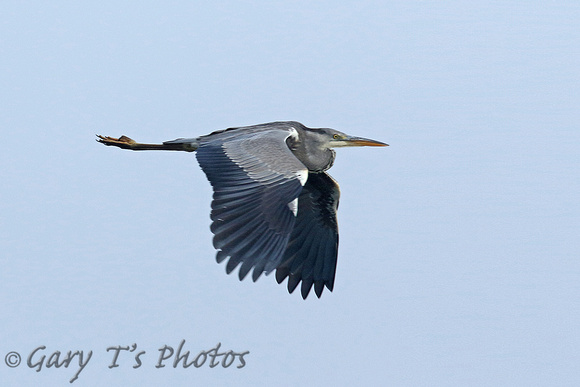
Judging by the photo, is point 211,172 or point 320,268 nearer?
point 211,172

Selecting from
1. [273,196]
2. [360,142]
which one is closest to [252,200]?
[273,196]

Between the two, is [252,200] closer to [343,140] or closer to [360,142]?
[343,140]

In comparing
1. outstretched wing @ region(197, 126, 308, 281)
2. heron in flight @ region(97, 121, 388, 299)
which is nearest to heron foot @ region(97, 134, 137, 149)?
heron in flight @ region(97, 121, 388, 299)

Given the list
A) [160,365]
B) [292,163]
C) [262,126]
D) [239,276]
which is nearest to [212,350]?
[160,365]

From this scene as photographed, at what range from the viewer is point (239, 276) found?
Answer: 22.6 ft

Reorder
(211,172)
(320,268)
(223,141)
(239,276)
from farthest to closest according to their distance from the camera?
(320,268), (223,141), (211,172), (239,276)

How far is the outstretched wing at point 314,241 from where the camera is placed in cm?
889

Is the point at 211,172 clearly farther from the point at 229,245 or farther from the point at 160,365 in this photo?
the point at 160,365

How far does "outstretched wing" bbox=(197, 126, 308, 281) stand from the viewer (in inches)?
273

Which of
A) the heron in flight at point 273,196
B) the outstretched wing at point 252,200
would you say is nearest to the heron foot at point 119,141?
the heron in flight at point 273,196

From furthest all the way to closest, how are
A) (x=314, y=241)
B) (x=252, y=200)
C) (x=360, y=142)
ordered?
1. (x=360, y=142)
2. (x=314, y=241)
3. (x=252, y=200)

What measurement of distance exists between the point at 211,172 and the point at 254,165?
394mm

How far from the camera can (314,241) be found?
9.07 meters

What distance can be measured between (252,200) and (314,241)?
1.98 metres
